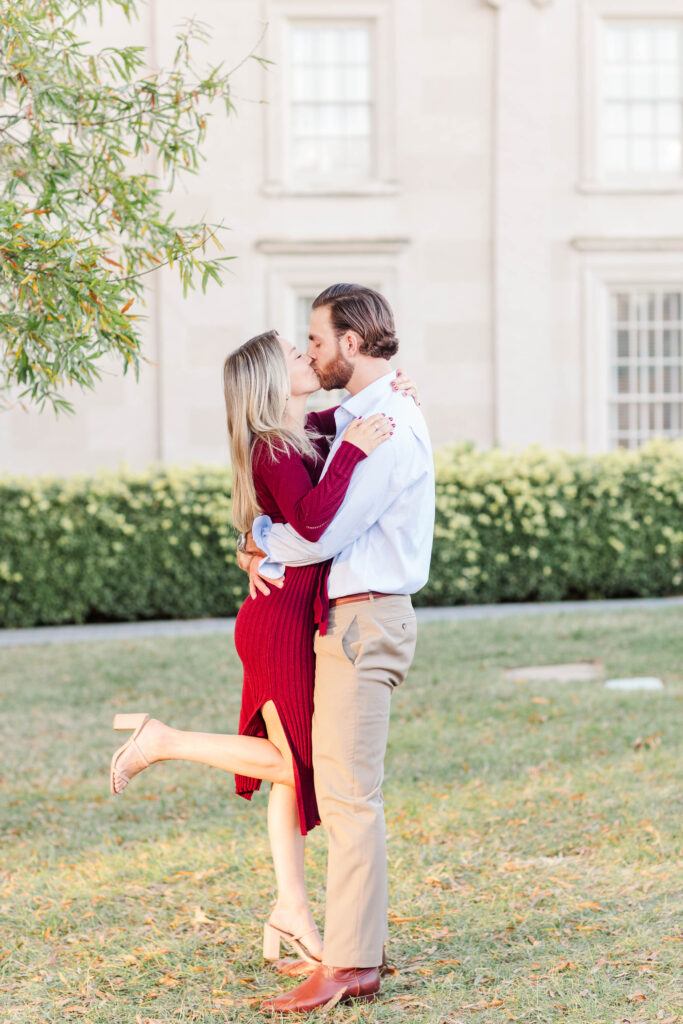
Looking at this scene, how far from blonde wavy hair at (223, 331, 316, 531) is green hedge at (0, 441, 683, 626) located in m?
8.01

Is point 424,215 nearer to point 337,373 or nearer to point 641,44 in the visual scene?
point 641,44

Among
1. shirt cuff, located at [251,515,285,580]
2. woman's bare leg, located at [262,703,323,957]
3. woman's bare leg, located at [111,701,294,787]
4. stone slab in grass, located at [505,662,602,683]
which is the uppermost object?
shirt cuff, located at [251,515,285,580]

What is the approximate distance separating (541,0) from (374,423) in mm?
12636

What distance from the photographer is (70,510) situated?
11.7m

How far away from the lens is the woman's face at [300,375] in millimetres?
3541

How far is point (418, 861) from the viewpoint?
4.80 metres

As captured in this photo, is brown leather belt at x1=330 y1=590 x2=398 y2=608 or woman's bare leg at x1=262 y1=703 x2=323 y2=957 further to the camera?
woman's bare leg at x1=262 y1=703 x2=323 y2=957

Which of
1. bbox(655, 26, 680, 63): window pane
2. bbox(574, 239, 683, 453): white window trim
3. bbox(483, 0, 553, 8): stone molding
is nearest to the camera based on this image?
bbox(483, 0, 553, 8): stone molding

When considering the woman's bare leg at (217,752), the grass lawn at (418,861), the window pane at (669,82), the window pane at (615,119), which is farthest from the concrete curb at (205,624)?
the woman's bare leg at (217,752)

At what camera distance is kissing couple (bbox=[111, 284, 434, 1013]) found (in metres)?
3.36

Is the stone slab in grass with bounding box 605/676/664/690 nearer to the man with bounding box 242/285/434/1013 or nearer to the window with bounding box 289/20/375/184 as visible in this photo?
the man with bounding box 242/285/434/1013

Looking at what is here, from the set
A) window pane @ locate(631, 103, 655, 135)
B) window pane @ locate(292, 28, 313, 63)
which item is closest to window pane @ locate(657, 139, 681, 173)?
window pane @ locate(631, 103, 655, 135)

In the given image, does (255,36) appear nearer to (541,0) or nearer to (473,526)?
(541,0)

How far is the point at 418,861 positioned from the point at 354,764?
1588mm
